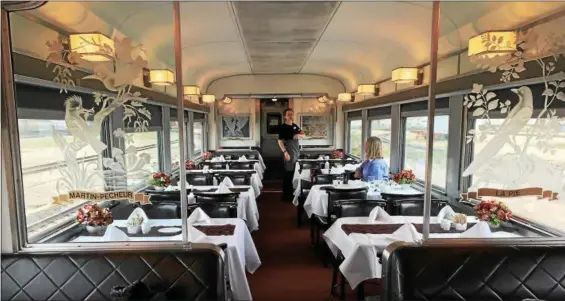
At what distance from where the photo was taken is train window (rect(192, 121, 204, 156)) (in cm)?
867

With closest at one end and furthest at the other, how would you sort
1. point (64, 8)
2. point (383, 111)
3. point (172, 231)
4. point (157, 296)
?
point (157, 296), point (64, 8), point (172, 231), point (383, 111)

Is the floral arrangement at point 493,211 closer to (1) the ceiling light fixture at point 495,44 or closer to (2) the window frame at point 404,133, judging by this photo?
(1) the ceiling light fixture at point 495,44

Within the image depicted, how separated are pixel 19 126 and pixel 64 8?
92cm

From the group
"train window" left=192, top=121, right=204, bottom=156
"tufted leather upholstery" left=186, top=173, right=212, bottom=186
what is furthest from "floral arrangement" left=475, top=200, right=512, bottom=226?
"train window" left=192, top=121, right=204, bottom=156

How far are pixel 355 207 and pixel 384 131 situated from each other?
13.7ft

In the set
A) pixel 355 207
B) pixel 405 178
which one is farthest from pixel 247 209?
pixel 405 178

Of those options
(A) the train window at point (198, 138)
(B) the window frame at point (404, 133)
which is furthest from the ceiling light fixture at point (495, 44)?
(A) the train window at point (198, 138)

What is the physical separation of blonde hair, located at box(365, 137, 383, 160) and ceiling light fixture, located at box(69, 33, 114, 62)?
3.39 metres

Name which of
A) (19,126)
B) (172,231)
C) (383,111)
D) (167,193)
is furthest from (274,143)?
(19,126)

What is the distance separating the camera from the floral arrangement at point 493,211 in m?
2.37

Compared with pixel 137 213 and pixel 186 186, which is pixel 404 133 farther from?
pixel 137 213

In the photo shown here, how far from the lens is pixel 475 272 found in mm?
2104

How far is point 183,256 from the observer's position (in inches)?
→ 81.2

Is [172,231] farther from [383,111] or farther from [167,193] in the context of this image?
[383,111]
